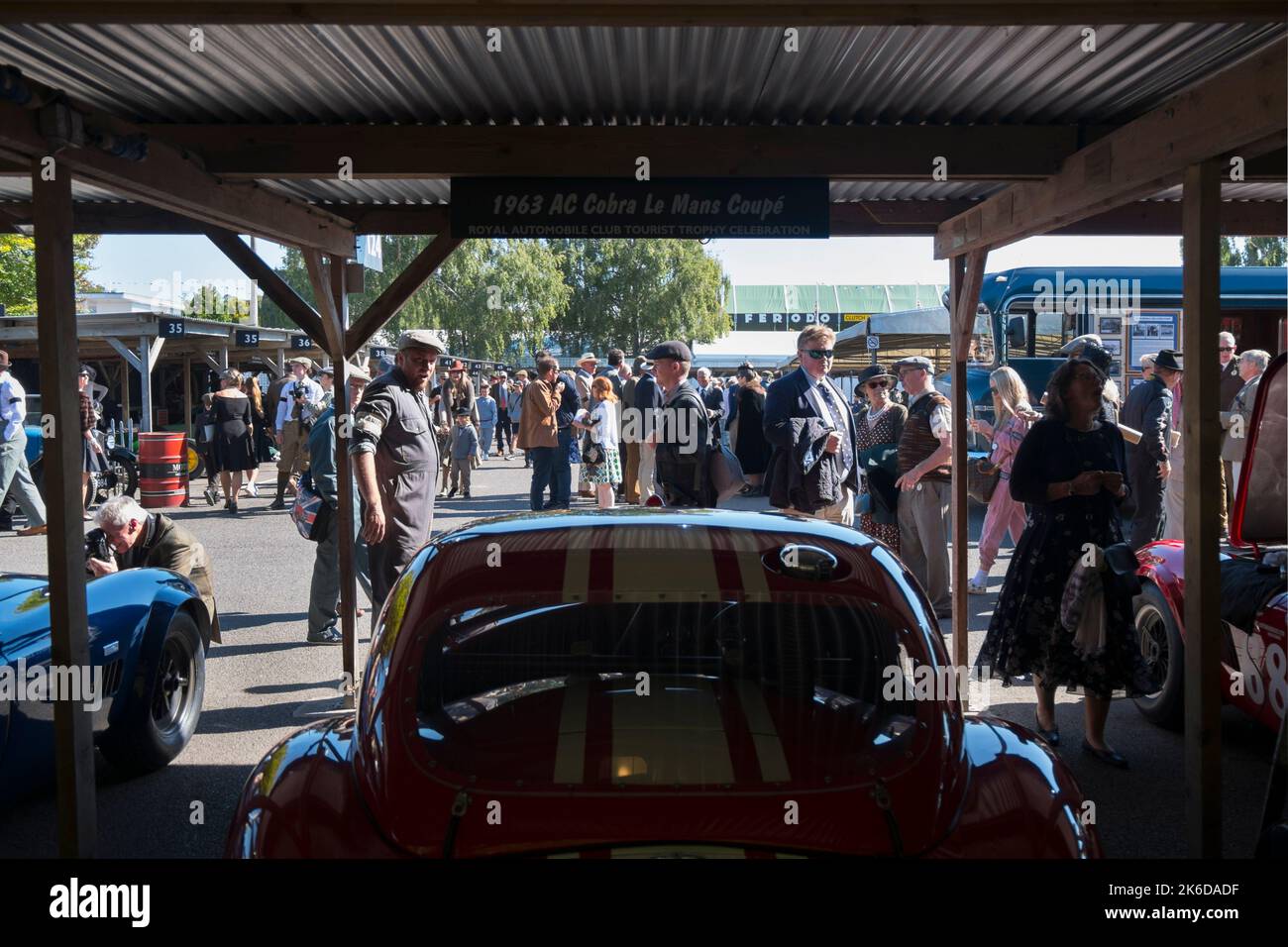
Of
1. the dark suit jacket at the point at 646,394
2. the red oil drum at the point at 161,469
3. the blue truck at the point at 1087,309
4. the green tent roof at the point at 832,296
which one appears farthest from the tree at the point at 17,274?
the green tent roof at the point at 832,296

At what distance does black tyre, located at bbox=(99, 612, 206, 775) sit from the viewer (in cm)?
542

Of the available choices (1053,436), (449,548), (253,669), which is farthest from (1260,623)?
(253,669)

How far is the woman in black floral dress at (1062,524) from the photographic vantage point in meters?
5.69

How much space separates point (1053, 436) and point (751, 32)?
2.54 m

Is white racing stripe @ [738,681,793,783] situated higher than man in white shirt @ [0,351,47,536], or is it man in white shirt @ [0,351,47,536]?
man in white shirt @ [0,351,47,536]

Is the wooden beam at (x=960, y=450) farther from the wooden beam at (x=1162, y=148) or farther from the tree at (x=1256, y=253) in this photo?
the tree at (x=1256, y=253)

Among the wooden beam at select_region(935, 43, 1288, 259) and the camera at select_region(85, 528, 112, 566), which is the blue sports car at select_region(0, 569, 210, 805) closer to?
the camera at select_region(85, 528, 112, 566)

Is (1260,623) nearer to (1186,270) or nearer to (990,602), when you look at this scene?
(1186,270)

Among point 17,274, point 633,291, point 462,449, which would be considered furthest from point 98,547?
point 633,291

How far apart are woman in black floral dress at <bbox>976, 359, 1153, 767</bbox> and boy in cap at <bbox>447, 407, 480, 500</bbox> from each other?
44.0 ft

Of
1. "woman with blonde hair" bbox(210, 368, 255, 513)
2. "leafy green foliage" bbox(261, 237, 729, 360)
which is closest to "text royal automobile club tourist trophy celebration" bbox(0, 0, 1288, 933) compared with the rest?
"woman with blonde hair" bbox(210, 368, 255, 513)

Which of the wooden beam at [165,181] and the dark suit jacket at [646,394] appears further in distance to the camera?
the dark suit jacket at [646,394]

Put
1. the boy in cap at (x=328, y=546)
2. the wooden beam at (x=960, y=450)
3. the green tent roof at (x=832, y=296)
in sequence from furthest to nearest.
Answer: the green tent roof at (x=832, y=296)
the boy in cap at (x=328, y=546)
the wooden beam at (x=960, y=450)

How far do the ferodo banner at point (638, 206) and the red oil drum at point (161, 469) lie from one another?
42.9 feet
